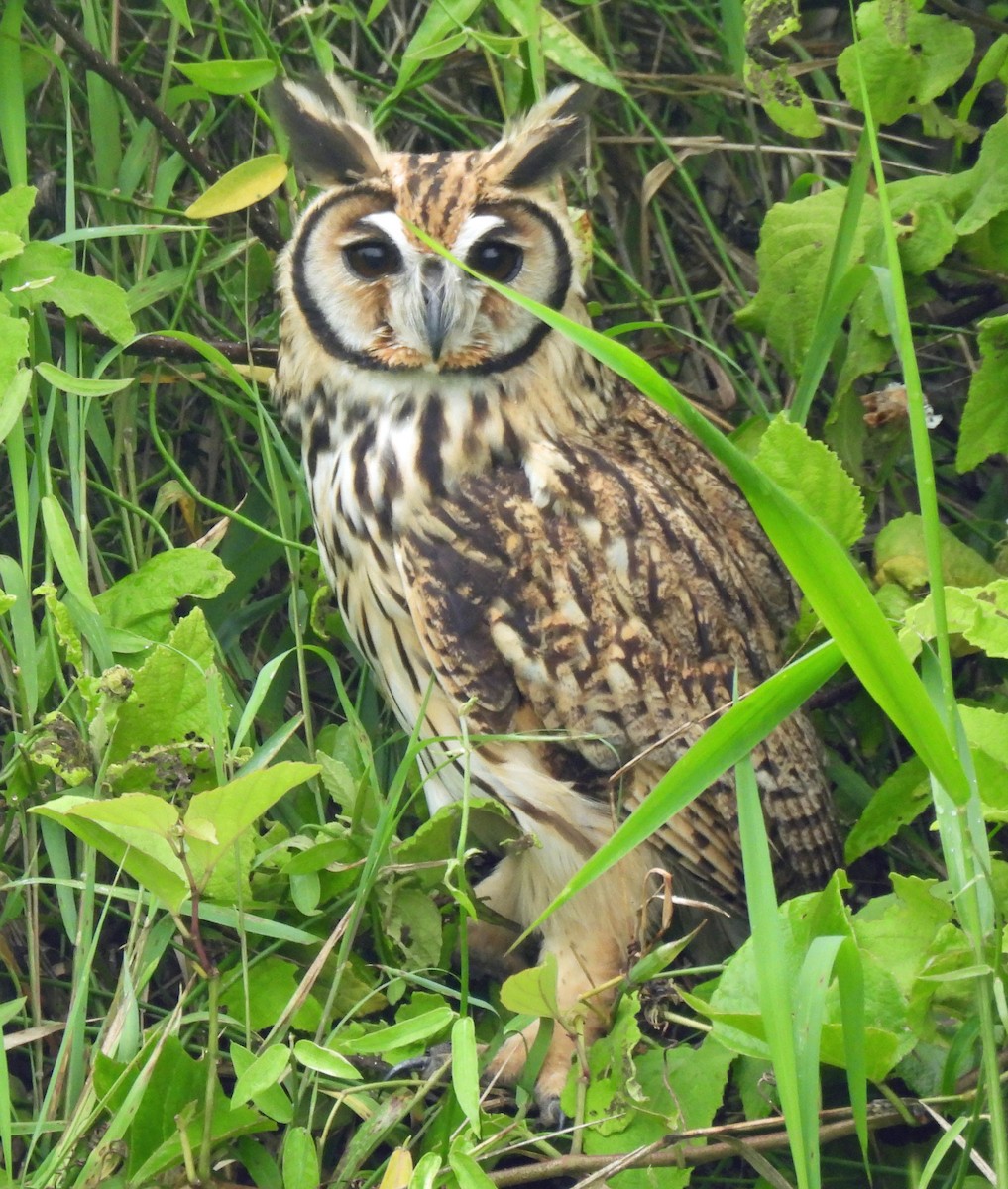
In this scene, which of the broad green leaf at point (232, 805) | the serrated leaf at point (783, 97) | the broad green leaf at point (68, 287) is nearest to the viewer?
the broad green leaf at point (232, 805)

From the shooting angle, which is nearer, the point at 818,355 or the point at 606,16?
the point at 818,355

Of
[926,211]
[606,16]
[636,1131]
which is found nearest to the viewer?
[636,1131]

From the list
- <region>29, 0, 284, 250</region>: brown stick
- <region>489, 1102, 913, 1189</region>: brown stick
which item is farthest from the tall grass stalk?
<region>29, 0, 284, 250</region>: brown stick

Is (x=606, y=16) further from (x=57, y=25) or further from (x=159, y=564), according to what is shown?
(x=159, y=564)

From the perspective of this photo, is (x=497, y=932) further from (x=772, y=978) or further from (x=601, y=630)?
(x=772, y=978)

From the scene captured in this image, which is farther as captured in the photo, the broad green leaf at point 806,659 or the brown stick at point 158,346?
the brown stick at point 158,346

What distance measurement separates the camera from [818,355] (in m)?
1.97

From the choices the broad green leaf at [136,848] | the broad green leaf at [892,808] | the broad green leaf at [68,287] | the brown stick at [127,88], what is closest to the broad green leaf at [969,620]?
the broad green leaf at [892,808]

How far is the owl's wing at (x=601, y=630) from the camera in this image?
6.32 ft

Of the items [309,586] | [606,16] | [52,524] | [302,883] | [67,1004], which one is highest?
[606,16]

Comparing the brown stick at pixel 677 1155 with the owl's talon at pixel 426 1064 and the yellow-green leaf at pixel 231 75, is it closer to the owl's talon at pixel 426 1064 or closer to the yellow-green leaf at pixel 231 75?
the owl's talon at pixel 426 1064

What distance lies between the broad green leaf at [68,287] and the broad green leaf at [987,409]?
115 cm

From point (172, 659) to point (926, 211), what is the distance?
1195mm

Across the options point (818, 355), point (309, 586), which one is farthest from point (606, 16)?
point (309, 586)
